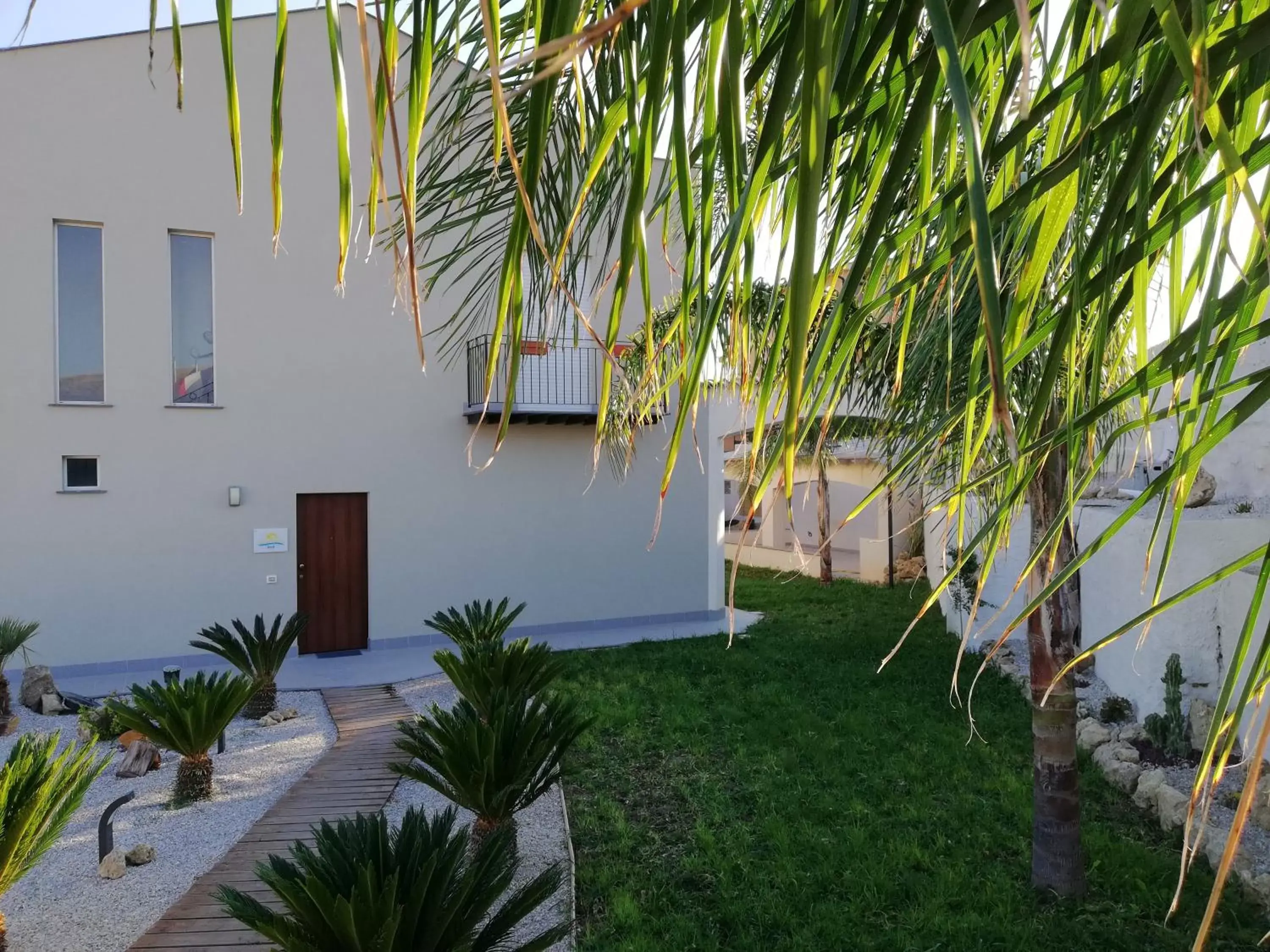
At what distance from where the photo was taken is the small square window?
1024 centimetres

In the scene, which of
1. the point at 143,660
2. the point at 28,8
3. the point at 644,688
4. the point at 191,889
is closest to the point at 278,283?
the point at 143,660

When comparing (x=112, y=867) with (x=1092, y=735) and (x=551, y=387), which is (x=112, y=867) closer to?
(x=1092, y=735)

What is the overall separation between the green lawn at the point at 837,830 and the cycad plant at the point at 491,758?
545mm

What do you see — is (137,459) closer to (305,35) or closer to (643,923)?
(305,35)

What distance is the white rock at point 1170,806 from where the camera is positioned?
4.93 meters

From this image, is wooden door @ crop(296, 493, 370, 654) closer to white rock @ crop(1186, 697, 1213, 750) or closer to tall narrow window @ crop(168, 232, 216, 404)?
tall narrow window @ crop(168, 232, 216, 404)

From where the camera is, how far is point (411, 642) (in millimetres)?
12016

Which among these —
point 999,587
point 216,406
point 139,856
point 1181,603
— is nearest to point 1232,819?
point 1181,603

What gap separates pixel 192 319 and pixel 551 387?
4.83 m

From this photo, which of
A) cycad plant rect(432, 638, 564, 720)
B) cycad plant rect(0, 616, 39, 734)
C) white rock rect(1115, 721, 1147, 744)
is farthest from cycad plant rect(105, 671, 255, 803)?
white rock rect(1115, 721, 1147, 744)

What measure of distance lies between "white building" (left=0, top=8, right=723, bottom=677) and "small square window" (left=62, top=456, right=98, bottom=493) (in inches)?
1.2

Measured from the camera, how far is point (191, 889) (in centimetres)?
444

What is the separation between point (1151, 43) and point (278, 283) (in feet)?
38.5

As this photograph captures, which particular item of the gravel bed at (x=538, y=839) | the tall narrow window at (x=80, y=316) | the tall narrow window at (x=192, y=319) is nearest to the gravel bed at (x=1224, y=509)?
the gravel bed at (x=538, y=839)
